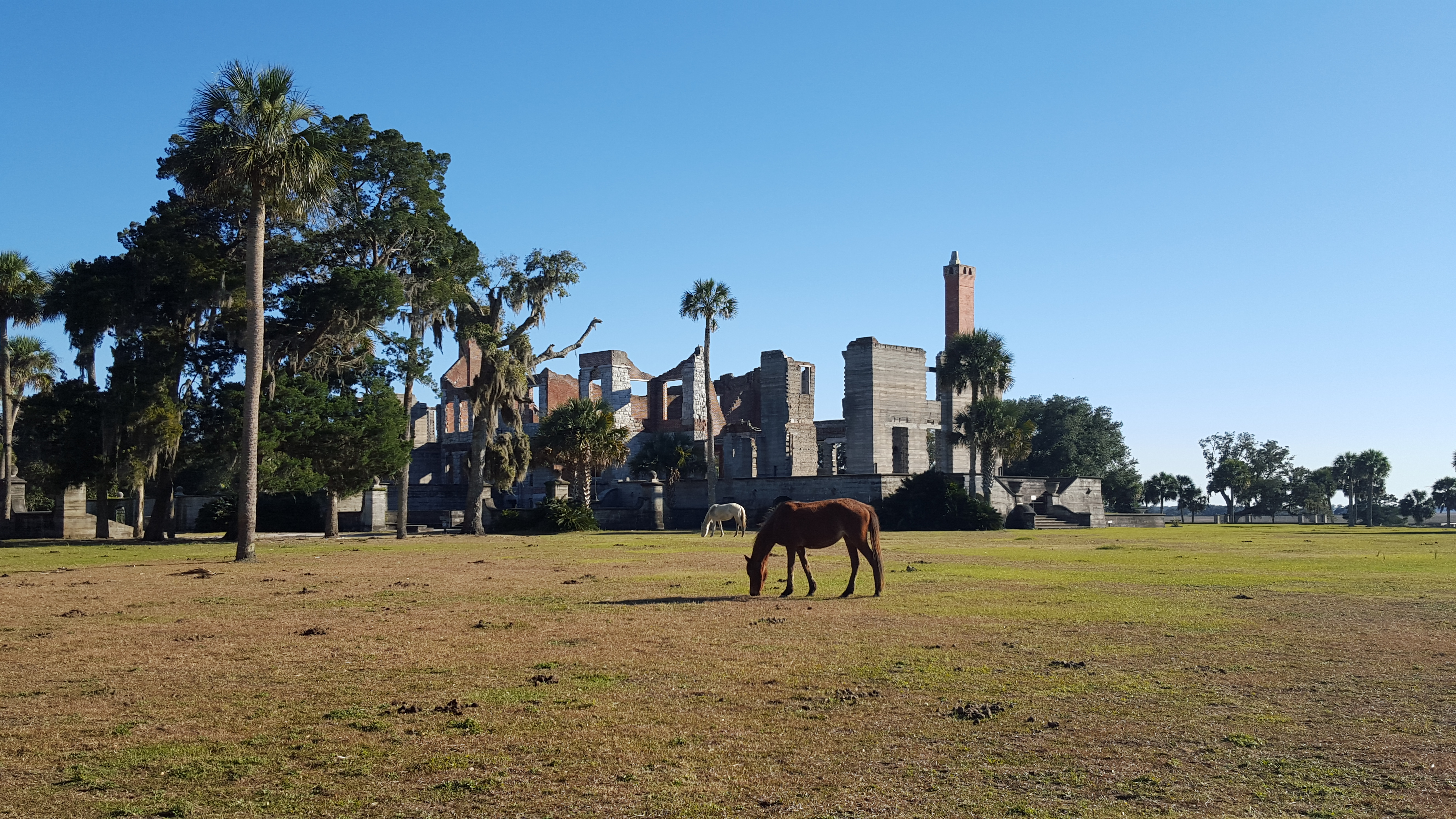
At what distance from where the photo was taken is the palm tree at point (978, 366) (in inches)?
2328

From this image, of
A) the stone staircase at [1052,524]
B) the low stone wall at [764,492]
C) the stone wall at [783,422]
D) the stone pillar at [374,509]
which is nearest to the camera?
the stone pillar at [374,509]

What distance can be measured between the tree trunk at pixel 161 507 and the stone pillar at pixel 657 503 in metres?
23.9

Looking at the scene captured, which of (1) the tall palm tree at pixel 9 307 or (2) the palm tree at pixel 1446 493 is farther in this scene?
(2) the palm tree at pixel 1446 493

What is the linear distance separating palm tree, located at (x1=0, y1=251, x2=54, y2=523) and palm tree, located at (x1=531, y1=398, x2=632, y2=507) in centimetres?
2184

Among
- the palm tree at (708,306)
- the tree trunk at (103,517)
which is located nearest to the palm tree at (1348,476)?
the palm tree at (708,306)

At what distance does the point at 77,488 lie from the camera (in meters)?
43.6

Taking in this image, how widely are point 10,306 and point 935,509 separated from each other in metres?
40.2

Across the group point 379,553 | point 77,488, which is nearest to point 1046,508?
point 379,553

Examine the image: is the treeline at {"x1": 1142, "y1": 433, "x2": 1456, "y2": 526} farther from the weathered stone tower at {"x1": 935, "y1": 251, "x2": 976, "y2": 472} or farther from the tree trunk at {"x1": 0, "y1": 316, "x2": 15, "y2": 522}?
the tree trunk at {"x1": 0, "y1": 316, "x2": 15, "y2": 522}

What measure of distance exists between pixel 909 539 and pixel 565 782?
3471cm

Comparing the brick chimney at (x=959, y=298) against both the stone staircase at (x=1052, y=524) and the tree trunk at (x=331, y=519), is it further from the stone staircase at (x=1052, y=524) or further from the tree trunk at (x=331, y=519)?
the tree trunk at (x=331, y=519)

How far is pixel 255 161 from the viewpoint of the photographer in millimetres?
26297

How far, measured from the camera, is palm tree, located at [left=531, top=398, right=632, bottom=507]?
180 feet

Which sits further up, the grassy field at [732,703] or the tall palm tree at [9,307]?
the tall palm tree at [9,307]
